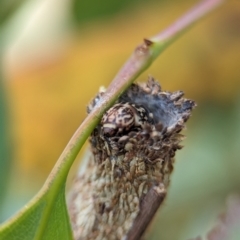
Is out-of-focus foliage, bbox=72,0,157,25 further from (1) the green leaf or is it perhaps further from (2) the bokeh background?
(1) the green leaf

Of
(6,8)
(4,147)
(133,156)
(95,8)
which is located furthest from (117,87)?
(95,8)

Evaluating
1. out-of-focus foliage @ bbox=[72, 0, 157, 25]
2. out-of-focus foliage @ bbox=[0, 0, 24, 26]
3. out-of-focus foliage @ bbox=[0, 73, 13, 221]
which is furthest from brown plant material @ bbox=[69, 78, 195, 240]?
out-of-focus foliage @ bbox=[72, 0, 157, 25]

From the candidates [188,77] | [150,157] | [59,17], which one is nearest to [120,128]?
[150,157]

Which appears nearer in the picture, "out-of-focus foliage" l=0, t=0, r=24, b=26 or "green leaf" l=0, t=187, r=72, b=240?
"green leaf" l=0, t=187, r=72, b=240

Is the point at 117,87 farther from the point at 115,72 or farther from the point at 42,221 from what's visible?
the point at 115,72

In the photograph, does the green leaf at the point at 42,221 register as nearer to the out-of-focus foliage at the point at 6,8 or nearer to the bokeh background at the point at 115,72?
the bokeh background at the point at 115,72

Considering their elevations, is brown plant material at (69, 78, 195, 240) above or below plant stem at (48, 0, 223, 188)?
below

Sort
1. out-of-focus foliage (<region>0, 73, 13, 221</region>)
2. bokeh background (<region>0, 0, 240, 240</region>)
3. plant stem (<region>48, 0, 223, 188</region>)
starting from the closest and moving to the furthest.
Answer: plant stem (<region>48, 0, 223, 188</region>), out-of-focus foliage (<region>0, 73, 13, 221</region>), bokeh background (<region>0, 0, 240, 240</region>)
